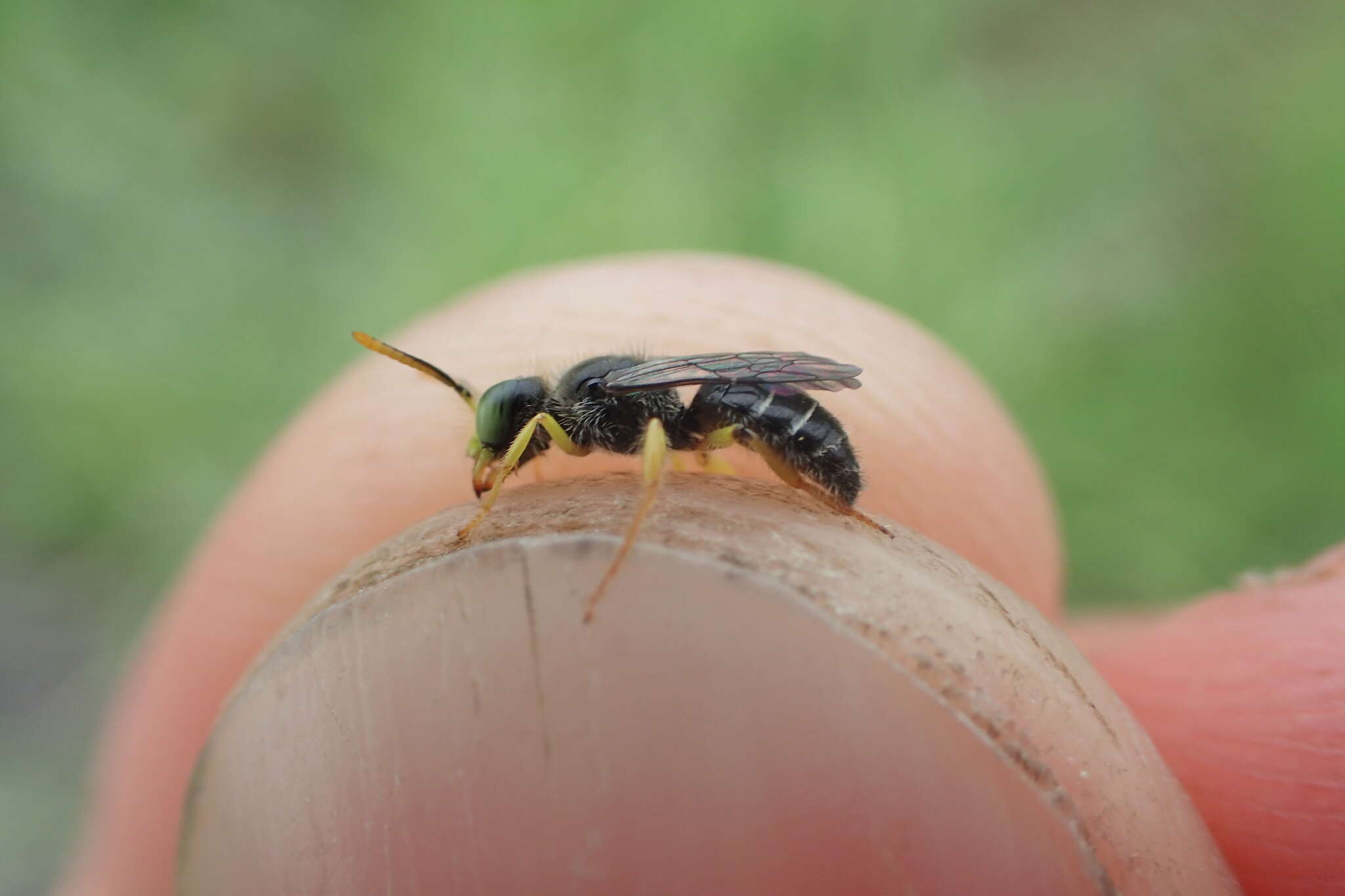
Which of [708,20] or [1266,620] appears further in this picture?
[708,20]

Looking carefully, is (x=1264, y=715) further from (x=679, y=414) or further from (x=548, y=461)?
(x=548, y=461)

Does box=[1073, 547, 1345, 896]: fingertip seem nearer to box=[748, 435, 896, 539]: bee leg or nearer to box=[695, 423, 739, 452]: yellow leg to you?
box=[748, 435, 896, 539]: bee leg

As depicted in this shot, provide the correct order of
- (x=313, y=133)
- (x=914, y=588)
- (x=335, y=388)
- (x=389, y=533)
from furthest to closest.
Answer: (x=313, y=133)
(x=335, y=388)
(x=389, y=533)
(x=914, y=588)

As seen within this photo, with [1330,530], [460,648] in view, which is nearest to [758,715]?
[460,648]

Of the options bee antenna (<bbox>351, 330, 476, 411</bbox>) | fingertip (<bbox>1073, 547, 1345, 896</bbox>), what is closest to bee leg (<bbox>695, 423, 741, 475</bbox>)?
bee antenna (<bbox>351, 330, 476, 411</bbox>)

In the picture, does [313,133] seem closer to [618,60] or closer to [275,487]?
[618,60]

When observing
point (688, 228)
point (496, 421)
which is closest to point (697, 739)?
point (496, 421)
